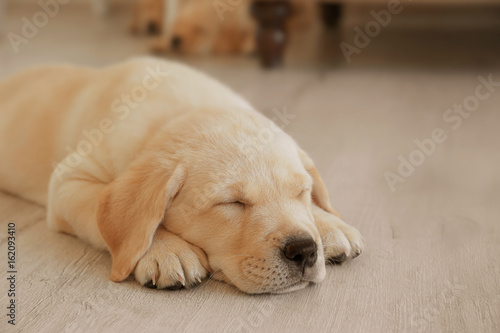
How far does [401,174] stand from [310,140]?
1.98 ft

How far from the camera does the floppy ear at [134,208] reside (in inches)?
70.5

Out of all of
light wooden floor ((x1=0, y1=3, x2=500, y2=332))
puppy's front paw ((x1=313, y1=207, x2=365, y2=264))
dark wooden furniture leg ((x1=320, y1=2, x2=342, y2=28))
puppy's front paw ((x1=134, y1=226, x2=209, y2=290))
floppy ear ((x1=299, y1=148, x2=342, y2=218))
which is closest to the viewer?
light wooden floor ((x1=0, y1=3, x2=500, y2=332))

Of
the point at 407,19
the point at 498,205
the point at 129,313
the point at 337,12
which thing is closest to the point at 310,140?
the point at 498,205

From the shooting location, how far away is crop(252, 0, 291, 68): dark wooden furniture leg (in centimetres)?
462

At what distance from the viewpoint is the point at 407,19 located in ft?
23.4

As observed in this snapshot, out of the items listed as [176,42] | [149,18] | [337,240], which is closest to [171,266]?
[337,240]

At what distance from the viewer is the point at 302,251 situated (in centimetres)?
168

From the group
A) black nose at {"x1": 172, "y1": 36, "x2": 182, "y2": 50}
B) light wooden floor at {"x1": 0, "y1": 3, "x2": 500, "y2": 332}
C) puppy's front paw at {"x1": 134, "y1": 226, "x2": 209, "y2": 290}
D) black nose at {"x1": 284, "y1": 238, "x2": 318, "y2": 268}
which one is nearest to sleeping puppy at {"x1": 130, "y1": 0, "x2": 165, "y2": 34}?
black nose at {"x1": 172, "y1": 36, "x2": 182, "y2": 50}

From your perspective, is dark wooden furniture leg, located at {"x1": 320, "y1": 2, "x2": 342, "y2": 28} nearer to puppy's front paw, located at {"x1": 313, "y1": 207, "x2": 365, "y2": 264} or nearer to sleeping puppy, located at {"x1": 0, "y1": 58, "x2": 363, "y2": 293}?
sleeping puppy, located at {"x1": 0, "y1": 58, "x2": 363, "y2": 293}

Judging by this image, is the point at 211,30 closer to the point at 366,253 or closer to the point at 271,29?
the point at 271,29

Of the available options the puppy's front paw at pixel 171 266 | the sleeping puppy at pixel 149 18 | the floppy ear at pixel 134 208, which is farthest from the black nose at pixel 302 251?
the sleeping puppy at pixel 149 18

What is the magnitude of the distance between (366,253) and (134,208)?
31.1 inches

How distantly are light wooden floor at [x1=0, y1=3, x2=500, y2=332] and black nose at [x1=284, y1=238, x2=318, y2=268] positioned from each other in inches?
5.0

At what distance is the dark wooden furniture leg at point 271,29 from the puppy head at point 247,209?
2.89m
